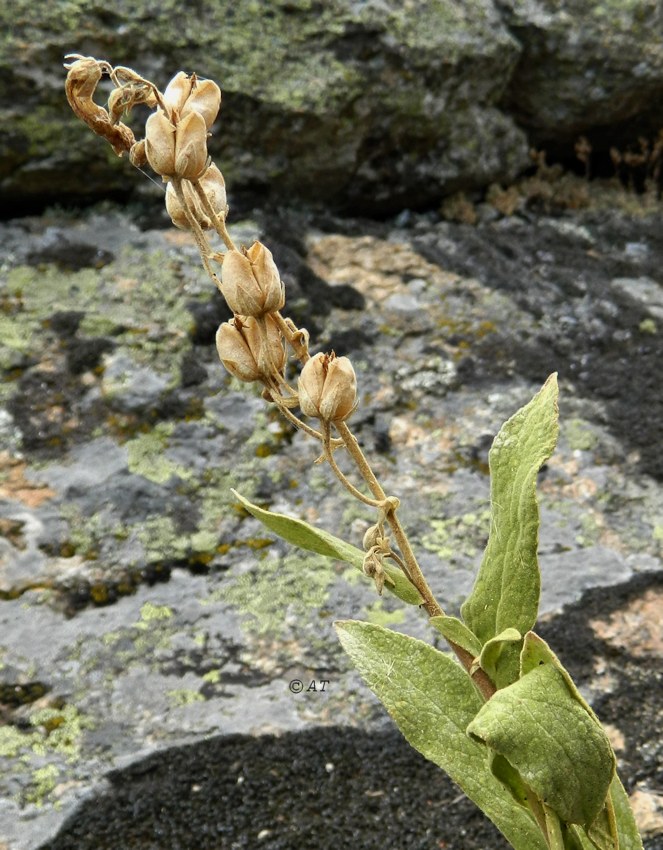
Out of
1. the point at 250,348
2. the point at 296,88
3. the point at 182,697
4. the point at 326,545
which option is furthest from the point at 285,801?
the point at 296,88

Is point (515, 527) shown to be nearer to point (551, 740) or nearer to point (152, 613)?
point (551, 740)

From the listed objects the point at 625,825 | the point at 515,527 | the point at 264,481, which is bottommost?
the point at 264,481

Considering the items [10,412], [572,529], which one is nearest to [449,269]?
[572,529]

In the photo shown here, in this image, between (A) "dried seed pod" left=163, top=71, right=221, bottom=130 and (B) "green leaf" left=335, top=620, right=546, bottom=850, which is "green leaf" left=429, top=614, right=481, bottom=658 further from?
(A) "dried seed pod" left=163, top=71, right=221, bottom=130

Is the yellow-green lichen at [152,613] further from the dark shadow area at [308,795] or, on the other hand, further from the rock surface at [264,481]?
the dark shadow area at [308,795]

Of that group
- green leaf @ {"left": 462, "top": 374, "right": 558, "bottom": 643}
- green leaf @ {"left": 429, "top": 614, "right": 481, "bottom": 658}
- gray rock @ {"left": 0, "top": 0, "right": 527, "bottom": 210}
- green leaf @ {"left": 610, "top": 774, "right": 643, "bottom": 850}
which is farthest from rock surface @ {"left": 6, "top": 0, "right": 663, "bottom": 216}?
green leaf @ {"left": 610, "top": 774, "right": 643, "bottom": 850}

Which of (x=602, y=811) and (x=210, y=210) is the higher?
(x=210, y=210)

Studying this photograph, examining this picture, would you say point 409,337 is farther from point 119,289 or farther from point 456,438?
point 119,289
